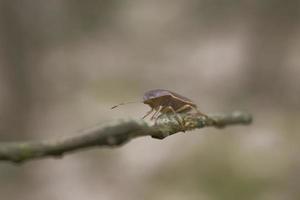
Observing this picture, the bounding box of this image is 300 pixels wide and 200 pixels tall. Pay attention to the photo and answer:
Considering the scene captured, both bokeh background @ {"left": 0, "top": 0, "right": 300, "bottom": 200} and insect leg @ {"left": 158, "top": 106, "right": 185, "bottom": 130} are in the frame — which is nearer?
insect leg @ {"left": 158, "top": 106, "right": 185, "bottom": 130}

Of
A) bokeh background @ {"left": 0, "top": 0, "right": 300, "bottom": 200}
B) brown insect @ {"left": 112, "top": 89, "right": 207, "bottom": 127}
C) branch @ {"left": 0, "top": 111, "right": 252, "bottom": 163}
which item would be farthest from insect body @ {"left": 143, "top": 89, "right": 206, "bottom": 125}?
bokeh background @ {"left": 0, "top": 0, "right": 300, "bottom": 200}

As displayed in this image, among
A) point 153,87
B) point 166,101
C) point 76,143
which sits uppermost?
point 76,143

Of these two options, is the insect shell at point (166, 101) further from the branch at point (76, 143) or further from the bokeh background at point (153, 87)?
the bokeh background at point (153, 87)

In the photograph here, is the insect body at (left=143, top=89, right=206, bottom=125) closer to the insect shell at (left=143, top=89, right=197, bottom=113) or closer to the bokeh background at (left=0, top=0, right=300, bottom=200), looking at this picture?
the insect shell at (left=143, top=89, right=197, bottom=113)

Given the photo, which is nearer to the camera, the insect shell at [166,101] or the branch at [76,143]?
the branch at [76,143]

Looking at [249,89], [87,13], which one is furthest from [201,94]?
[87,13]

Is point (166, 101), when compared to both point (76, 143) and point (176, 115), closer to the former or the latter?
point (176, 115)

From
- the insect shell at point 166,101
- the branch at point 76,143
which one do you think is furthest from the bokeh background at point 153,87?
the branch at point 76,143

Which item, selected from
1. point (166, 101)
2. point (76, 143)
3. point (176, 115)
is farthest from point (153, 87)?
point (76, 143)

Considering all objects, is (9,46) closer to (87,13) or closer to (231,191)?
(231,191)
